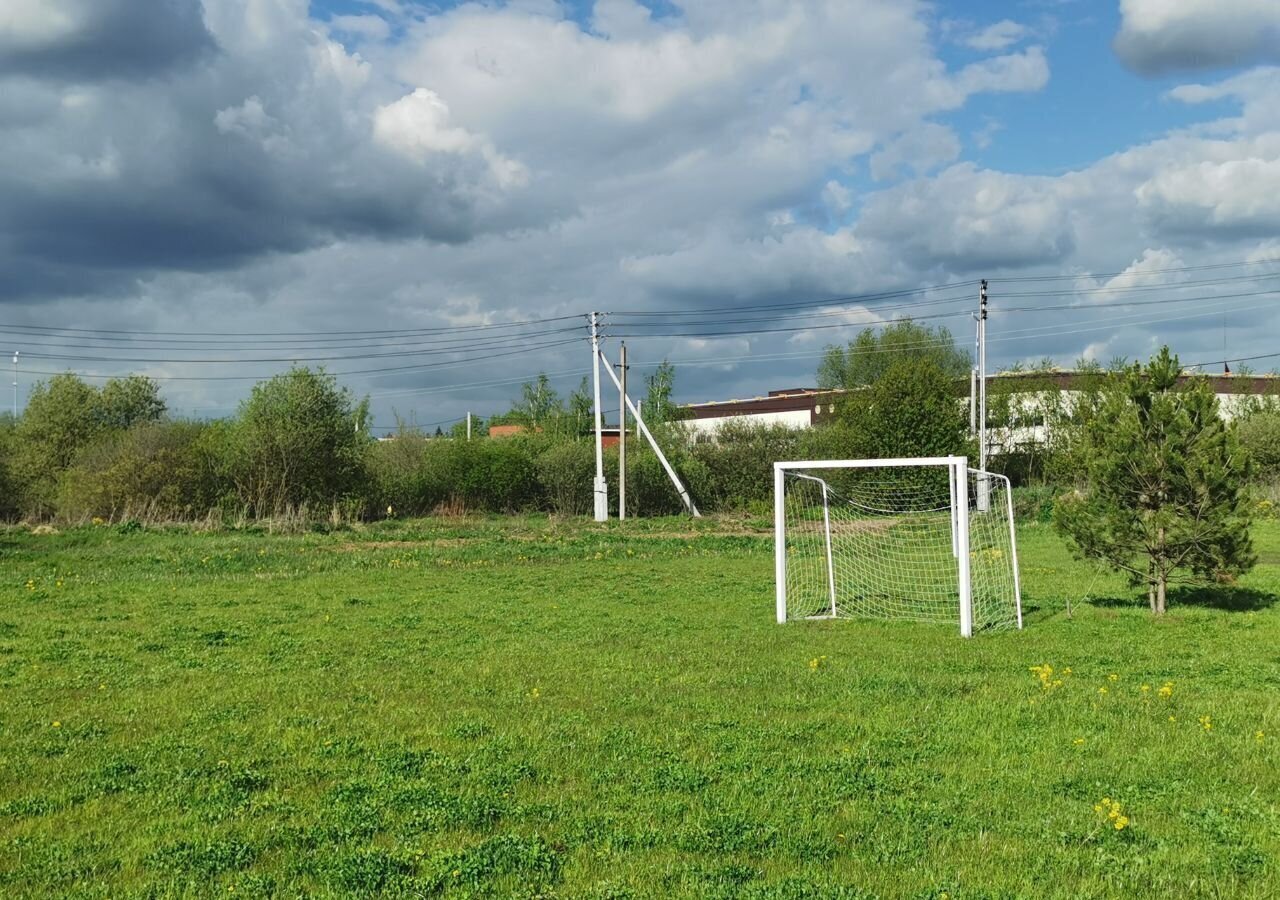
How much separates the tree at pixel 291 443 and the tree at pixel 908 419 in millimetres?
17116

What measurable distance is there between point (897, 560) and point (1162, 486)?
24.3 ft

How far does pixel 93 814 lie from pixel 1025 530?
91.8 ft

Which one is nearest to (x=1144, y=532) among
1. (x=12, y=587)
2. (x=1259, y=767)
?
(x=1259, y=767)

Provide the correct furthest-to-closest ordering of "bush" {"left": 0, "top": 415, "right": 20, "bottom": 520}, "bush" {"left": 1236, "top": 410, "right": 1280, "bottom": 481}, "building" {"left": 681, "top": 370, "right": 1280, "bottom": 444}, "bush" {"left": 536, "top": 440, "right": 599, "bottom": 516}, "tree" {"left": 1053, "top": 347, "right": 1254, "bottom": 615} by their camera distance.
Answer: "building" {"left": 681, "top": 370, "right": 1280, "bottom": 444}, "bush" {"left": 1236, "top": 410, "right": 1280, "bottom": 481}, "bush" {"left": 536, "top": 440, "right": 599, "bottom": 516}, "bush" {"left": 0, "top": 415, "right": 20, "bottom": 520}, "tree" {"left": 1053, "top": 347, "right": 1254, "bottom": 615}

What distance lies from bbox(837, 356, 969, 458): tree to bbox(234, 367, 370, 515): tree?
17.1 meters

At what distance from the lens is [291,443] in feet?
103

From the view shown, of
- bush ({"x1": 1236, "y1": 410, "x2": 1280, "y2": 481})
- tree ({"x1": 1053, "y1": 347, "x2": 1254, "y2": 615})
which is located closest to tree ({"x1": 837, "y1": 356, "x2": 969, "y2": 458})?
bush ({"x1": 1236, "y1": 410, "x2": 1280, "y2": 481})

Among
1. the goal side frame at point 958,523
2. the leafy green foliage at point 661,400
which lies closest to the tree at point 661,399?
the leafy green foliage at point 661,400

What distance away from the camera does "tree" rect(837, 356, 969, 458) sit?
33344 millimetres

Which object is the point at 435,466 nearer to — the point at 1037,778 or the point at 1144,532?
the point at 1144,532

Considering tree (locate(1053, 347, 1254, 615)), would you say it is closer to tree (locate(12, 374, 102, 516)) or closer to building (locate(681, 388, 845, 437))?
tree (locate(12, 374, 102, 516))

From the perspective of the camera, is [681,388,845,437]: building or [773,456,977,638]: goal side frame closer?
[773,456,977,638]: goal side frame

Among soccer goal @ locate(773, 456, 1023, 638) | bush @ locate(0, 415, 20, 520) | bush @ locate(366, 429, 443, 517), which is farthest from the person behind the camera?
bush @ locate(366, 429, 443, 517)

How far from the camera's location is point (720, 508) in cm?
3716
